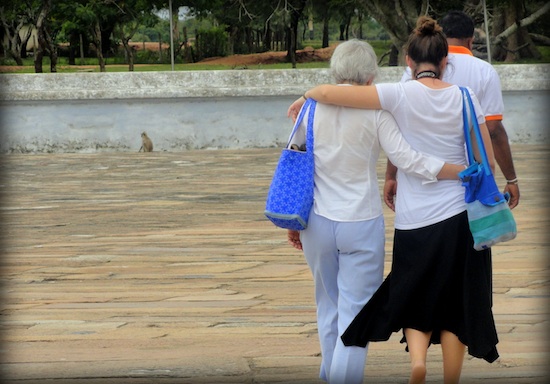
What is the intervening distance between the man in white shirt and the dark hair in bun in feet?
2.09

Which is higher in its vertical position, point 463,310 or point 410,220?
point 410,220

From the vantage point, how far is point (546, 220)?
925 cm

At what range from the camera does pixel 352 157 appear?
12.8 feet

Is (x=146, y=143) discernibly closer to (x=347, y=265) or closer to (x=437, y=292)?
(x=347, y=265)

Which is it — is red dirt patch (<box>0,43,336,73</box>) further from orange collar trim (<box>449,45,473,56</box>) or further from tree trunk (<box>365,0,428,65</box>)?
orange collar trim (<box>449,45,473,56</box>)

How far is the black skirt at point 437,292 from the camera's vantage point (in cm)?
381

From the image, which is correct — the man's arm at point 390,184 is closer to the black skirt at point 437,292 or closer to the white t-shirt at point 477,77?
the black skirt at point 437,292

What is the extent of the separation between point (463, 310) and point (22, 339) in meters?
2.33

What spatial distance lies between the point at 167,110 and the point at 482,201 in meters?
13.0

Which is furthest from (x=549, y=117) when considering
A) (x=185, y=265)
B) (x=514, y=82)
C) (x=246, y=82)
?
(x=185, y=265)

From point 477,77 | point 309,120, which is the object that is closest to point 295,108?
point 309,120

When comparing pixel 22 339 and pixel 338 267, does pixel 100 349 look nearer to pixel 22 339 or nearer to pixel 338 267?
pixel 22 339

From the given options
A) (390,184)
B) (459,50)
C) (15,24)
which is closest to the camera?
(390,184)

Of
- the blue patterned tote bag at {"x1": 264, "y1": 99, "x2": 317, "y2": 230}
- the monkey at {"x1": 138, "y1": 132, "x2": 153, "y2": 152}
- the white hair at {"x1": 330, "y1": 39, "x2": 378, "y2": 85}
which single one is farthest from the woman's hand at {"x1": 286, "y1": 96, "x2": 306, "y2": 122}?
the monkey at {"x1": 138, "y1": 132, "x2": 153, "y2": 152}
